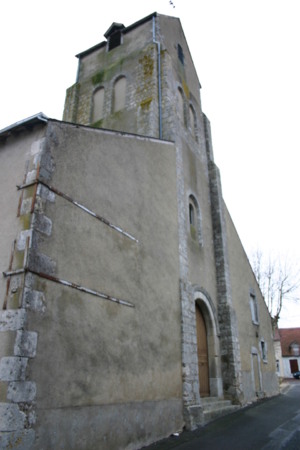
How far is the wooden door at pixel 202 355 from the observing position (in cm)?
917

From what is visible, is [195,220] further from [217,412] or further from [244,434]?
[244,434]

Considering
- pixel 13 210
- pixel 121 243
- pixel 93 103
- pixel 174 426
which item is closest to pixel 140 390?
pixel 174 426

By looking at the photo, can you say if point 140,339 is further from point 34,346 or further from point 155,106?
point 155,106

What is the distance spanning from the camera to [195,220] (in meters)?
10.5

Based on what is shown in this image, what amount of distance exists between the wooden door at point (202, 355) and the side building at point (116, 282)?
3 cm

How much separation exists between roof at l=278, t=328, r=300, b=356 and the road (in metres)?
33.8

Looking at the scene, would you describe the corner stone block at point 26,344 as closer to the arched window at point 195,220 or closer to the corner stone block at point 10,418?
the corner stone block at point 10,418

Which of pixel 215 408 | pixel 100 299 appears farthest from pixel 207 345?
pixel 100 299

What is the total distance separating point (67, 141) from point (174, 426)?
18.2 ft

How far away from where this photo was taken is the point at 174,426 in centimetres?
659

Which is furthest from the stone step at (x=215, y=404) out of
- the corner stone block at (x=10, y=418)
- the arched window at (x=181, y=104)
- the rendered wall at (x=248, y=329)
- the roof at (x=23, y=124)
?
the arched window at (x=181, y=104)

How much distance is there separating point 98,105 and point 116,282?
27.8ft

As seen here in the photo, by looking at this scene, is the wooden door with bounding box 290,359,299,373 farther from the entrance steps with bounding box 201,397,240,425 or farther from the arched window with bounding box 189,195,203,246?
the arched window with bounding box 189,195,203,246

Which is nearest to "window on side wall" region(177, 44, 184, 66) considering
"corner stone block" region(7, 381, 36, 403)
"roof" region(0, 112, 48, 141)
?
"roof" region(0, 112, 48, 141)
